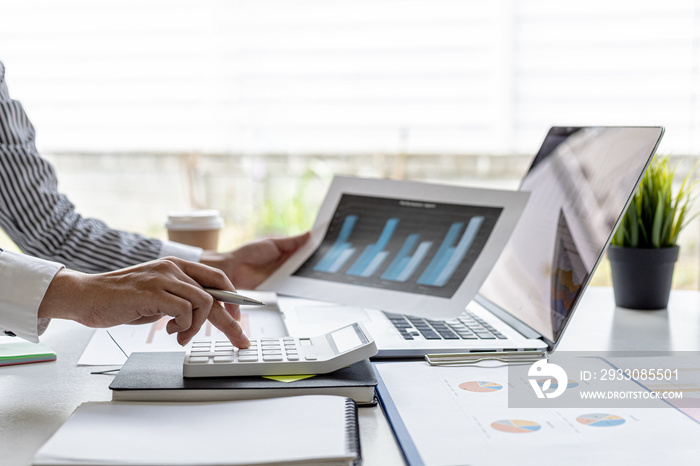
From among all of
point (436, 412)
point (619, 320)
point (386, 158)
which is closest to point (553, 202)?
point (619, 320)

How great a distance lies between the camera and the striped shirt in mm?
1144

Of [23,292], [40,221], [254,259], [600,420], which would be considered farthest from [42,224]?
[600,420]

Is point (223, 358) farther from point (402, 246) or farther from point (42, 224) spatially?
point (42, 224)

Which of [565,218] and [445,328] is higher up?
[565,218]

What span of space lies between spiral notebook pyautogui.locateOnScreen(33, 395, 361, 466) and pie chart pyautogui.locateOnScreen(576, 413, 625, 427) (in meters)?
0.20

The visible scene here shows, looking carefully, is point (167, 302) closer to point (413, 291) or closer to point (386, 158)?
point (413, 291)

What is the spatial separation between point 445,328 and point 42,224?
703mm

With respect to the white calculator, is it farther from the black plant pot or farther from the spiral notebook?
the black plant pot

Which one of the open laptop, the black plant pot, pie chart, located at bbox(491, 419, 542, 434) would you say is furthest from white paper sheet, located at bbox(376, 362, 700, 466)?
the black plant pot

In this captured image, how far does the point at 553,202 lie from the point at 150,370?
611mm

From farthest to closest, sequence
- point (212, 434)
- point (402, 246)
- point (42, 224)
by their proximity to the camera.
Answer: point (42, 224), point (402, 246), point (212, 434)

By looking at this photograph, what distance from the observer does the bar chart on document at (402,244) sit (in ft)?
3.20

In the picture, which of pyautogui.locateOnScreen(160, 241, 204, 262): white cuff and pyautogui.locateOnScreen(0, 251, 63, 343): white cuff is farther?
pyautogui.locateOnScreen(160, 241, 204, 262): white cuff

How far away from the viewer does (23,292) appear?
28.5 inches
